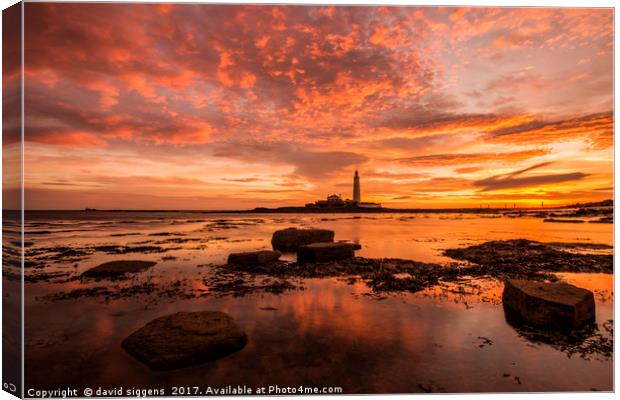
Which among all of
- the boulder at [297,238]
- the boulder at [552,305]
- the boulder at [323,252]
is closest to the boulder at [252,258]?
the boulder at [323,252]

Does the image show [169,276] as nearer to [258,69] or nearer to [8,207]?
[8,207]

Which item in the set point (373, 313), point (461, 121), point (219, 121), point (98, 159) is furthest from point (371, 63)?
point (98, 159)

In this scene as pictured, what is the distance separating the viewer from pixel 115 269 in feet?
27.9

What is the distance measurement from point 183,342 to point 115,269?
5515 mm

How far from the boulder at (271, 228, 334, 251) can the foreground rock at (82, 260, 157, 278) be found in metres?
4.72

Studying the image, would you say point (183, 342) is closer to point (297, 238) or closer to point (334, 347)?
point (334, 347)

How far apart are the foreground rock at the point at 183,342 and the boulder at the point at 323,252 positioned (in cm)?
524

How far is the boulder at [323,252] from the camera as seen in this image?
31.8ft

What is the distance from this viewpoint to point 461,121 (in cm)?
726

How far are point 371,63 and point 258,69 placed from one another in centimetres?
220

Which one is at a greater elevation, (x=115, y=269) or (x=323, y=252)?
(x=323, y=252)

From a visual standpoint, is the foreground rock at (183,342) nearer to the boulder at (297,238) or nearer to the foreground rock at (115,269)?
the foreground rock at (115,269)

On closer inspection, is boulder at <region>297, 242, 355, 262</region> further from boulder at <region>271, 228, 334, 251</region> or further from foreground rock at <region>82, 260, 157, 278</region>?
foreground rock at <region>82, 260, 157, 278</region>

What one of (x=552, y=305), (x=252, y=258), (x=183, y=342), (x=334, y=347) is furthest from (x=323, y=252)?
(x=183, y=342)
